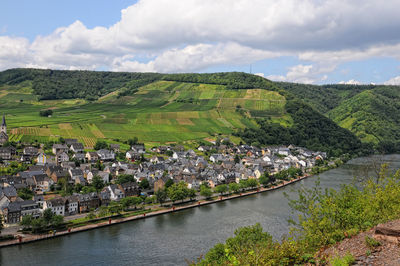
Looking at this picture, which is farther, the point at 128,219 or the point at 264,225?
the point at 128,219

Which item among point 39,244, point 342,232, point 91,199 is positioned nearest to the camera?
point 342,232

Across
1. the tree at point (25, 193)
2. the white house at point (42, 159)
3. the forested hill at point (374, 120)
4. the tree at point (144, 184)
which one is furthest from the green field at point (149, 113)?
the tree at point (25, 193)

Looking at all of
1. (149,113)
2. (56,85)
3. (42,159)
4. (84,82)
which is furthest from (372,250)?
(84,82)

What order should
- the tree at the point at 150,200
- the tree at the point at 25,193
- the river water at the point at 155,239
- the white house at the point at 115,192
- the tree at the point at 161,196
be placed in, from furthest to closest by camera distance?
1. the white house at the point at 115,192
2. the tree at the point at 150,200
3. the tree at the point at 161,196
4. the tree at the point at 25,193
5. the river water at the point at 155,239

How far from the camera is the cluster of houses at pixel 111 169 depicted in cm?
4247

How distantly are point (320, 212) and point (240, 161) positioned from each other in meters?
65.5

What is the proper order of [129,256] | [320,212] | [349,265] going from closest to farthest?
1. [349,265]
2. [320,212]
3. [129,256]

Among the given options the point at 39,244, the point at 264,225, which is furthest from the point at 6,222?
the point at 264,225

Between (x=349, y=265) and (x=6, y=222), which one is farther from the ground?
(x=349, y=265)

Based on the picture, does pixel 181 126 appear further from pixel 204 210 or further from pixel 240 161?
pixel 204 210

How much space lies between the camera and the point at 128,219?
40281mm

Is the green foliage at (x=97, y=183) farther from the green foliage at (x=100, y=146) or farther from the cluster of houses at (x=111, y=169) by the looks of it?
the green foliage at (x=100, y=146)

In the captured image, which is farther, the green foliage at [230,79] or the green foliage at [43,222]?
the green foliage at [230,79]

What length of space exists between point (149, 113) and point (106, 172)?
63932 mm
